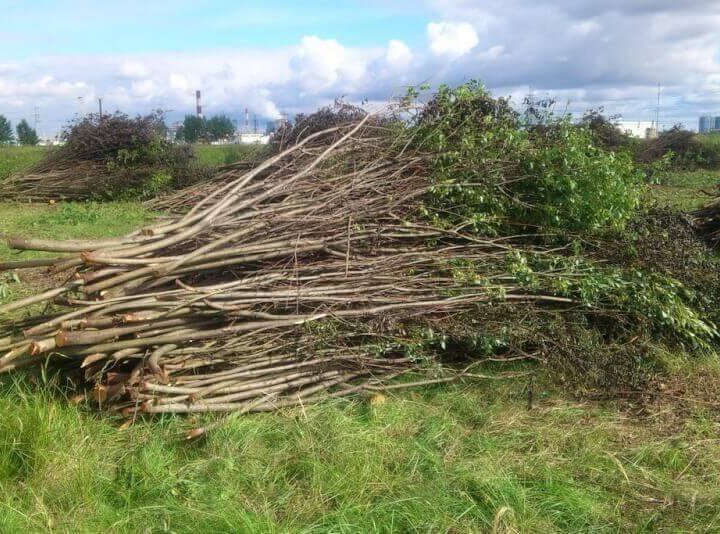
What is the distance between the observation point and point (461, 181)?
481cm

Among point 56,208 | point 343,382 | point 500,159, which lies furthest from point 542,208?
point 56,208

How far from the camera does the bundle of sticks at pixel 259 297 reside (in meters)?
3.37

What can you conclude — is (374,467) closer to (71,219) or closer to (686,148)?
(71,219)

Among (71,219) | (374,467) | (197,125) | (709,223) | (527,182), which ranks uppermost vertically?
(197,125)

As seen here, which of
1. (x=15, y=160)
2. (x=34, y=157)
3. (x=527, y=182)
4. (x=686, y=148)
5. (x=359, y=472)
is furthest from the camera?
(x=686, y=148)

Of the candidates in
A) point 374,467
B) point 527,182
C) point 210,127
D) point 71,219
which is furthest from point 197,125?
point 374,467

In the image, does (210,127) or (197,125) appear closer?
(197,125)

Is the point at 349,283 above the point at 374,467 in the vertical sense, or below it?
above

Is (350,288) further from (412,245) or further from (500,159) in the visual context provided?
(500,159)

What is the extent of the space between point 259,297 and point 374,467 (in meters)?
1.20

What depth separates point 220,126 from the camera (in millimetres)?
36812

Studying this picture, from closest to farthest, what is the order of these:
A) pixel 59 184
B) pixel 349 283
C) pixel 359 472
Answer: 1. pixel 359 472
2. pixel 349 283
3. pixel 59 184

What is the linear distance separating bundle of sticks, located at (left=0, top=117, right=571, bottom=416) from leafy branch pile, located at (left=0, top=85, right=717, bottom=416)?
0.4 inches

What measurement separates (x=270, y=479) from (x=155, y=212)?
317 inches
